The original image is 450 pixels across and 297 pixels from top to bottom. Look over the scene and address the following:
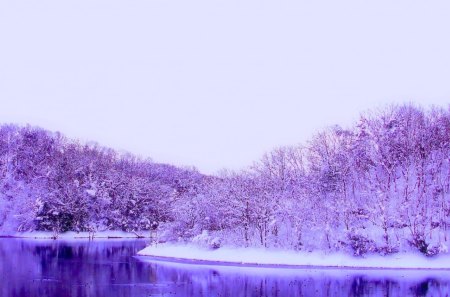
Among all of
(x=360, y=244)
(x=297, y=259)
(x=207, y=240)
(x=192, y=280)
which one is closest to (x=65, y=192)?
(x=207, y=240)

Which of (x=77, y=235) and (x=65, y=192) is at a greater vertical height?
(x=65, y=192)

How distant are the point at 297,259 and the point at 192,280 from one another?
594 inches

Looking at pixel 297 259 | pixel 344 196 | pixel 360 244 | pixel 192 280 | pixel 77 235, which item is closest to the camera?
pixel 192 280

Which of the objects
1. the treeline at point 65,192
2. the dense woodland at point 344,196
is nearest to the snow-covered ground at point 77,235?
the treeline at point 65,192

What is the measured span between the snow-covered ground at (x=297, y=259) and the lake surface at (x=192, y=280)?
3.01 metres

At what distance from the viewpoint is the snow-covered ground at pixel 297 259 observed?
147ft

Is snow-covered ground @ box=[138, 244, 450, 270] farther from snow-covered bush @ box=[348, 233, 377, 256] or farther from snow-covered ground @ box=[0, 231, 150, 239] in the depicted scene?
snow-covered ground @ box=[0, 231, 150, 239]

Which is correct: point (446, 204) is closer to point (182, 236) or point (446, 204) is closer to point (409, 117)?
point (409, 117)

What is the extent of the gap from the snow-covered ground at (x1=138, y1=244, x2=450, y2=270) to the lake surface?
3.01m

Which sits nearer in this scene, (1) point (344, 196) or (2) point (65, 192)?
(1) point (344, 196)

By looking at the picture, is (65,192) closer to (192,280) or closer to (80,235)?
(80,235)

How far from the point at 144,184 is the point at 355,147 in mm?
55999

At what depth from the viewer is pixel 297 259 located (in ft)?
157

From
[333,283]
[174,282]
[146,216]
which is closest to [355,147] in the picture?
[333,283]
